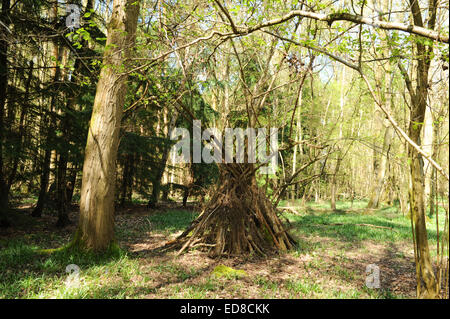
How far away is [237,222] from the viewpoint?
5309 mm

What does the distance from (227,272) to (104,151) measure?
2.81 meters

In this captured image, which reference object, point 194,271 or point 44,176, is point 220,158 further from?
point 44,176

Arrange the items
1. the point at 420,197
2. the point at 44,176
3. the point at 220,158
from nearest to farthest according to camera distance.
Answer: the point at 420,197
the point at 220,158
the point at 44,176

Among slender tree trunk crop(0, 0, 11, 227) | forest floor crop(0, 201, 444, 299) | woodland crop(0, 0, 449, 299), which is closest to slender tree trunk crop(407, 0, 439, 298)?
woodland crop(0, 0, 449, 299)

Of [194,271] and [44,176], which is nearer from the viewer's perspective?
[194,271]

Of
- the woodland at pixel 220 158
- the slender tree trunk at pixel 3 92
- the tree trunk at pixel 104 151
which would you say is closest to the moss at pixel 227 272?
the woodland at pixel 220 158

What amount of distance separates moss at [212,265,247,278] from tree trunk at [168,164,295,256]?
0.77 meters

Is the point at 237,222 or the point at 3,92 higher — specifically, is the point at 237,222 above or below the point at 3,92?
below

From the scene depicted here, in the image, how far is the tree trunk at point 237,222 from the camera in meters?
5.28

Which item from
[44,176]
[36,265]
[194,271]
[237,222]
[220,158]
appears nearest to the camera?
[36,265]

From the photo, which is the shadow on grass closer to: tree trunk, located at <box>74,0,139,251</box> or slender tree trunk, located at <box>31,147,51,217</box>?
tree trunk, located at <box>74,0,139,251</box>

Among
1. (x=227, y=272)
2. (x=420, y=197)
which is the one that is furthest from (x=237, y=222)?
(x=420, y=197)

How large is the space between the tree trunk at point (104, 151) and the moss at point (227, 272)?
6.41ft

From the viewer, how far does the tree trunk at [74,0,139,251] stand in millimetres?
4695
